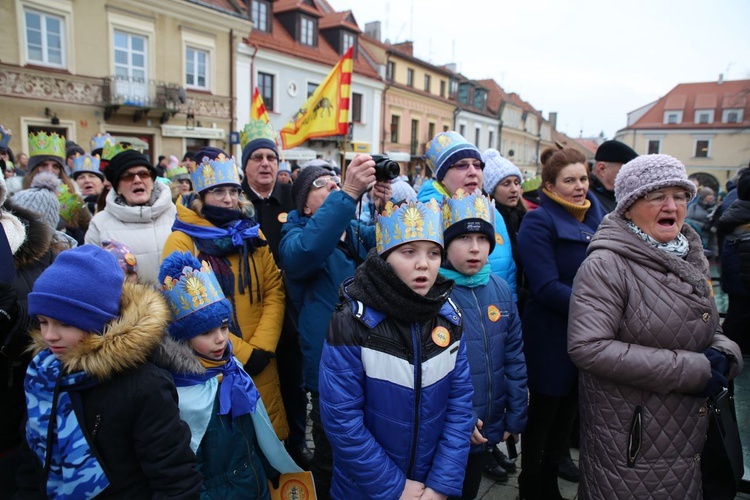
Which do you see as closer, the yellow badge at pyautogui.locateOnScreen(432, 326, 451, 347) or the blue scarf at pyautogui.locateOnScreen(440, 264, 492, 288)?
the yellow badge at pyautogui.locateOnScreen(432, 326, 451, 347)

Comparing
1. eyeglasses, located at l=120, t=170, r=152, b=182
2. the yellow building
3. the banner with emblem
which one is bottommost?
eyeglasses, located at l=120, t=170, r=152, b=182

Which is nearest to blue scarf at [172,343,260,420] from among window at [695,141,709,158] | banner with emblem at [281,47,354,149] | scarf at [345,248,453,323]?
scarf at [345,248,453,323]

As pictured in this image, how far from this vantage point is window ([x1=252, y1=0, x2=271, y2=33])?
19625 mm

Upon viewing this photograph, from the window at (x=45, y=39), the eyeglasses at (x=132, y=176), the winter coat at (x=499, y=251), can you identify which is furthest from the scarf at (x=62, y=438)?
the window at (x=45, y=39)

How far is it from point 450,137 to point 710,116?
2174 inches

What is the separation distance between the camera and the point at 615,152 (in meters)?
3.88

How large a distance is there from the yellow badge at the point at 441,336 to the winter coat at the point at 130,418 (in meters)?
1.08

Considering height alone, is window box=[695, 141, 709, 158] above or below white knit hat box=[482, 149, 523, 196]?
above

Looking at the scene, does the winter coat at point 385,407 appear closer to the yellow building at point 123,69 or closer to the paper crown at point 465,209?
the paper crown at point 465,209

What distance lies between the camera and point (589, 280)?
220 centimetres

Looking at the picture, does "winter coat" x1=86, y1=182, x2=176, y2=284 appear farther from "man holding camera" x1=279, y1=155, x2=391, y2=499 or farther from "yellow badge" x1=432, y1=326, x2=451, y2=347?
"yellow badge" x1=432, y1=326, x2=451, y2=347

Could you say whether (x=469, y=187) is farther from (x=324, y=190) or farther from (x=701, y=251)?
(x=701, y=251)

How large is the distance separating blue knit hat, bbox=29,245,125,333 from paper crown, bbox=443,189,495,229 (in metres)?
1.61

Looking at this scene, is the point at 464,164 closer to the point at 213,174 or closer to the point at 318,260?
the point at 318,260
